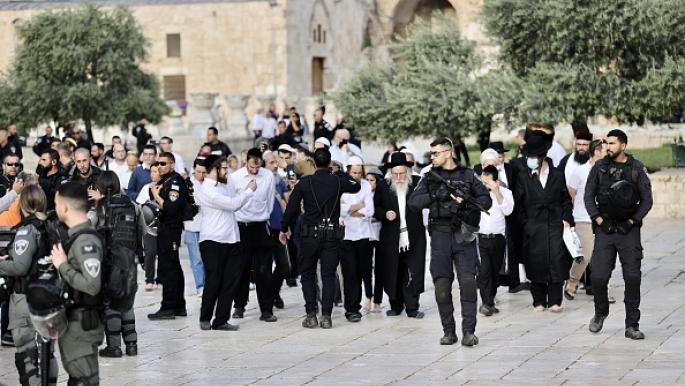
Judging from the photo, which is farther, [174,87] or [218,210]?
[174,87]

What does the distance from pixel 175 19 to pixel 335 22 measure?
7.17 metres

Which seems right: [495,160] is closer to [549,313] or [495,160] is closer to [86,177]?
[549,313]

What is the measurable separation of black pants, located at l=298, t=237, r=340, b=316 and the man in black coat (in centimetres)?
188

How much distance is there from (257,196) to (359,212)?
97cm

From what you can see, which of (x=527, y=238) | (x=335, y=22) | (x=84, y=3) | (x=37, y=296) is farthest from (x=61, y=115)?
(x=37, y=296)

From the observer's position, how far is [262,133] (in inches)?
1464

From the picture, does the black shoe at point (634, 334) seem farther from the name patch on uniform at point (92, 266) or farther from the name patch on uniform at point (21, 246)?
the name patch on uniform at point (92, 266)

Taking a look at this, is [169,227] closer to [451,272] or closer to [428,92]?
[451,272]

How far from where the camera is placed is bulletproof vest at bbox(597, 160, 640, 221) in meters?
11.7

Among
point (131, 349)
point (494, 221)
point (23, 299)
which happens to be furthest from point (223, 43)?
point (23, 299)

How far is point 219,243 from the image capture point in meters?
12.9

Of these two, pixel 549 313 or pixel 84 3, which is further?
pixel 84 3

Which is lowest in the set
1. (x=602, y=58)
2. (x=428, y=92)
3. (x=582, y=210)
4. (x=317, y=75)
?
(x=582, y=210)

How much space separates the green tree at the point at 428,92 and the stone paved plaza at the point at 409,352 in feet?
42.6
